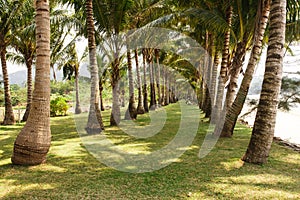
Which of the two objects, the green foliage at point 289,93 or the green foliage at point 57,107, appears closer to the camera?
the green foliage at point 289,93

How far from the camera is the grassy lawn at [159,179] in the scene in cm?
383

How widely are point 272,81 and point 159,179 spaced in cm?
319

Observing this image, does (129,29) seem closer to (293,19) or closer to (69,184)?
(293,19)

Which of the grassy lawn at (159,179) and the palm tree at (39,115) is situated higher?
the palm tree at (39,115)

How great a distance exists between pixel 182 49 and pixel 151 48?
5.82 meters

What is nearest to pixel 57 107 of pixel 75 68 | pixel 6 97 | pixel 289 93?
pixel 75 68

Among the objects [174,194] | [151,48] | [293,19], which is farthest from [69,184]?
[151,48]

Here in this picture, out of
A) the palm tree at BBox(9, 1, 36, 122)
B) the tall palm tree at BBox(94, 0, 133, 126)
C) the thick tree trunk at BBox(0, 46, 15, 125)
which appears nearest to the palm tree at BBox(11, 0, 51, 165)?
the tall palm tree at BBox(94, 0, 133, 126)

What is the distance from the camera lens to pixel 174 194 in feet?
12.6

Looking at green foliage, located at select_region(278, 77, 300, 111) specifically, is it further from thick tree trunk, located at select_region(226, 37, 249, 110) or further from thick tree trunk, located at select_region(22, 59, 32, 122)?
thick tree trunk, located at select_region(22, 59, 32, 122)

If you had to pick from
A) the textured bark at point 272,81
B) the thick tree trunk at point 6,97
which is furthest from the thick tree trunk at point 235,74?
the thick tree trunk at point 6,97

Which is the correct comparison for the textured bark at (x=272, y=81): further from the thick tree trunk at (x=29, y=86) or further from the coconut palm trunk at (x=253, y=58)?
the thick tree trunk at (x=29, y=86)

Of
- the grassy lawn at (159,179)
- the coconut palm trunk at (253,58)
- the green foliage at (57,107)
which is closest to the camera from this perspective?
the grassy lawn at (159,179)

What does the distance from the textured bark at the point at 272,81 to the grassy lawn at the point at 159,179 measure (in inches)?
28.2
